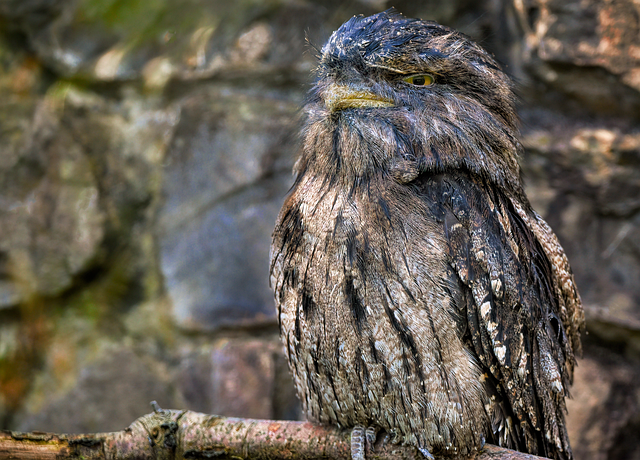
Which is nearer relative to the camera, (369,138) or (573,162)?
(369,138)

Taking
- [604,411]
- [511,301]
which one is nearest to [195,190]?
[511,301]

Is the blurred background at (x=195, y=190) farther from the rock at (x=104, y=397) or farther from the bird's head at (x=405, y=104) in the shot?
the bird's head at (x=405, y=104)

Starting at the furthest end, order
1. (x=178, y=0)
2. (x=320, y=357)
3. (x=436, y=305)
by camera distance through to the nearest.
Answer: (x=178, y=0) → (x=320, y=357) → (x=436, y=305)

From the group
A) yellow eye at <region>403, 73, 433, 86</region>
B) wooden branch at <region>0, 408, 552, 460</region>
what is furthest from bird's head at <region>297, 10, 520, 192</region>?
wooden branch at <region>0, 408, 552, 460</region>

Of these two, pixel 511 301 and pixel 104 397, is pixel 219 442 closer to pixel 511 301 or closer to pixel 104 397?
pixel 511 301

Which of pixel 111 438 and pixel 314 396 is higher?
pixel 314 396

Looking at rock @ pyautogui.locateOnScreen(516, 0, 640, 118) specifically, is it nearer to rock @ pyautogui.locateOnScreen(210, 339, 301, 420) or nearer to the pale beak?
the pale beak

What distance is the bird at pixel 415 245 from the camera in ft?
5.55

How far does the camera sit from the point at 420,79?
176 cm

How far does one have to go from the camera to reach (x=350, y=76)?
5.68 feet

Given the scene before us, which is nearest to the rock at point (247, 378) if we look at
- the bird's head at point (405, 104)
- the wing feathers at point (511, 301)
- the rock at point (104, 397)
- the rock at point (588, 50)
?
the rock at point (104, 397)

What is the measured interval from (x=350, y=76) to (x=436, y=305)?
0.77 metres

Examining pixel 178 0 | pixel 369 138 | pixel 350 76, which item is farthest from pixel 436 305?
pixel 178 0

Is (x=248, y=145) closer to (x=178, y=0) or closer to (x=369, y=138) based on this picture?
(x=178, y=0)
